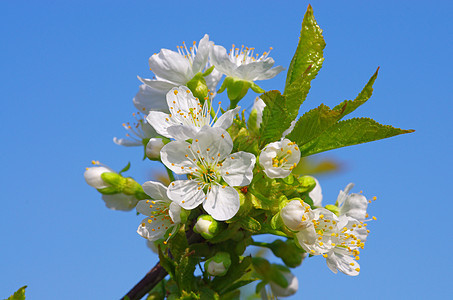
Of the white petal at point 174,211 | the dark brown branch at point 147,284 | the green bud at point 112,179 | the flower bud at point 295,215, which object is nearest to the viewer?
the flower bud at point 295,215

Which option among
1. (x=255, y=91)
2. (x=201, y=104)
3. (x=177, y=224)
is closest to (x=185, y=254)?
(x=177, y=224)

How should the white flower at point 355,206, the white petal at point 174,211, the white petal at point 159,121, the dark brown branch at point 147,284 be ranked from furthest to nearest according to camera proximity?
the white flower at point 355,206 < the dark brown branch at point 147,284 < the white petal at point 159,121 < the white petal at point 174,211

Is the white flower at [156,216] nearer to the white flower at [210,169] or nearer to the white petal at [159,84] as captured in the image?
the white flower at [210,169]

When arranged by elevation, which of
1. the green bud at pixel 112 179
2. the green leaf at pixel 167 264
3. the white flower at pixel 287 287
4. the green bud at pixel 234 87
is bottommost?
the white flower at pixel 287 287

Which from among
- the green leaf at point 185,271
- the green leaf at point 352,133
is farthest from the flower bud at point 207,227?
the green leaf at point 352,133

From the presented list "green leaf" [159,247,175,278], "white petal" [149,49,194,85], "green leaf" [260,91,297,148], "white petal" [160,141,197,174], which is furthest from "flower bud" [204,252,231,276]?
"white petal" [149,49,194,85]

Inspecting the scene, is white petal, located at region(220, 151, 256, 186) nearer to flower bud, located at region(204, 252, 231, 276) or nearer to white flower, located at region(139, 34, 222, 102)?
flower bud, located at region(204, 252, 231, 276)

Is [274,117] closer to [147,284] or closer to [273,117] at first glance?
[273,117]

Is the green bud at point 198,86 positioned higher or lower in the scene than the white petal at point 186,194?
higher
